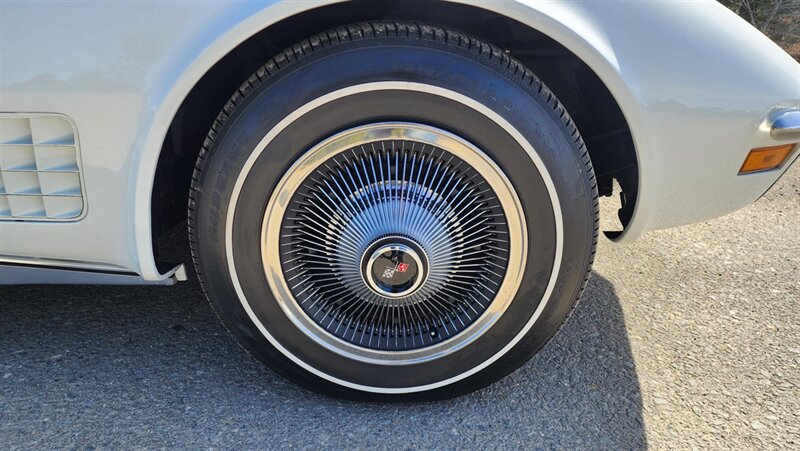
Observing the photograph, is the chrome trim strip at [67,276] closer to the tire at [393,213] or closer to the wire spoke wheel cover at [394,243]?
the tire at [393,213]

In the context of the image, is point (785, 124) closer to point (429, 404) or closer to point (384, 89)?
point (384, 89)

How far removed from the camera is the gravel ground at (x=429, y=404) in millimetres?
1820

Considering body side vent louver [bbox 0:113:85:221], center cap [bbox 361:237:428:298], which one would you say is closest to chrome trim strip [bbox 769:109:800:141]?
center cap [bbox 361:237:428:298]

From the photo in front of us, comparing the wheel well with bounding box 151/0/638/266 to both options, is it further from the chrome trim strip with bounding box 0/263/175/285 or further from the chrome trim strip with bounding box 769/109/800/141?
the chrome trim strip with bounding box 769/109/800/141

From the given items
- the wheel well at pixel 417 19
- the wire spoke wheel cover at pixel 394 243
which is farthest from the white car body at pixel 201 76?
the wire spoke wheel cover at pixel 394 243

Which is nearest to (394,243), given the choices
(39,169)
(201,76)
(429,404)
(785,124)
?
(429,404)

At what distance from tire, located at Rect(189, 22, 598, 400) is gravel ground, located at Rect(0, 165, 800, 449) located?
13 centimetres

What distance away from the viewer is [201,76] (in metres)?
1.62

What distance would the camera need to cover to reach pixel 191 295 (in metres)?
2.46

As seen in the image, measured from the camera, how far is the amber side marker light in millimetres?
1757

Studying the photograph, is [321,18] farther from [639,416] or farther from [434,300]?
[639,416]

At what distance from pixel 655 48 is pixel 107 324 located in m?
1.92

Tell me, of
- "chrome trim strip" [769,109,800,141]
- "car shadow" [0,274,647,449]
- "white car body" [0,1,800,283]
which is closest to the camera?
"white car body" [0,1,800,283]

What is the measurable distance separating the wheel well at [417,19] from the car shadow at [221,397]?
41 centimetres
